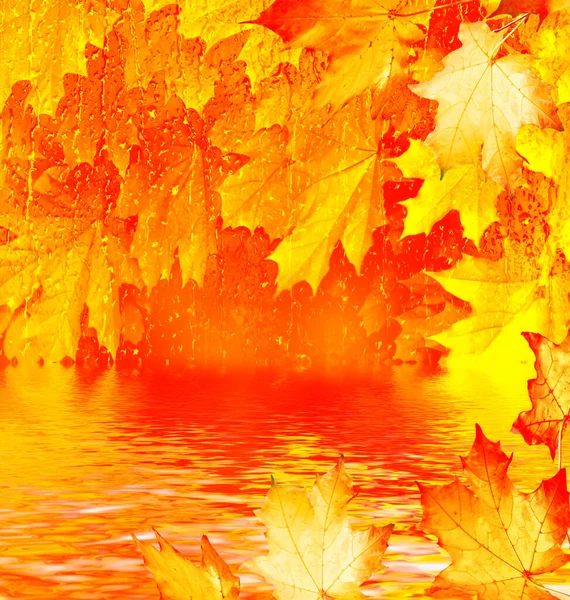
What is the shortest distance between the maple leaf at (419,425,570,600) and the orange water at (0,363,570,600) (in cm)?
18

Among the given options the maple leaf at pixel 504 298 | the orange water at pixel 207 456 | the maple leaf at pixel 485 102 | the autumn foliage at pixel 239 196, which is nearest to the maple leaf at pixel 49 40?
the autumn foliage at pixel 239 196

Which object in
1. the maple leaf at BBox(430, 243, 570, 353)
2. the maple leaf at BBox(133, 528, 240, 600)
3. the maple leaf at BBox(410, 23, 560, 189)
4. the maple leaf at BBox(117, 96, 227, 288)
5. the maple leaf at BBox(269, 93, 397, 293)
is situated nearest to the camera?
the maple leaf at BBox(133, 528, 240, 600)

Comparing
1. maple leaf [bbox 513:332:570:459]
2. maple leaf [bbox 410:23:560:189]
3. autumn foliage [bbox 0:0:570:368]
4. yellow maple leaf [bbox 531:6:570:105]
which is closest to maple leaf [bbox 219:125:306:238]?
autumn foliage [bbox 0:0:570:368]

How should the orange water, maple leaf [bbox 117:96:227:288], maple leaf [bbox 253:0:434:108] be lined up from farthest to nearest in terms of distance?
maple leaf [bbox 117:96:227:288], maple leaf [bbox 253:0:434:108], the orange water

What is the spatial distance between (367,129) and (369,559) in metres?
1.80

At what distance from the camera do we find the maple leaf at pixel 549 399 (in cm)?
100

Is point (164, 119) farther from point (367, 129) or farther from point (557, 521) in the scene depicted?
point (557, 521)

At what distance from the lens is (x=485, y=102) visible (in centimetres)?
124

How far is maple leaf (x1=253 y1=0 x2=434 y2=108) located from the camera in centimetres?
136

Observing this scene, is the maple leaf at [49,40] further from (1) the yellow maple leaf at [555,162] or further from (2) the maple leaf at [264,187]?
(1) the yellow maple leaf at [555,162]

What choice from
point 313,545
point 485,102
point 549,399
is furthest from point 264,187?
point 313,545

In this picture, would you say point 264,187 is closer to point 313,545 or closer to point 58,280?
point 58,280

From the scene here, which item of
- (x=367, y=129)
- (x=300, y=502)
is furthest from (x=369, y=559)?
(x=367, y=129)

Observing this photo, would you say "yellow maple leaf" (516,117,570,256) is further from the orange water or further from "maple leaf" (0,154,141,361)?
"maple leaf" (0,154,141,361)
